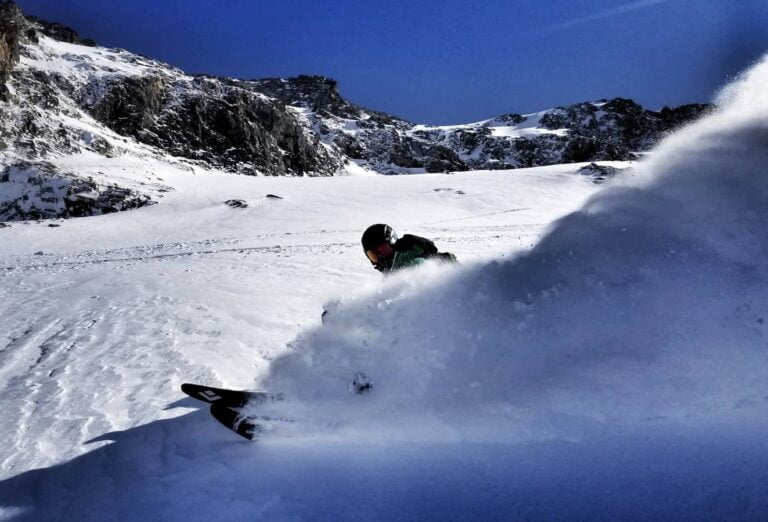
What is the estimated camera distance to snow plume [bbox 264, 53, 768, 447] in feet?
10.5

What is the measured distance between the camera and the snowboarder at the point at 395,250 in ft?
15.5

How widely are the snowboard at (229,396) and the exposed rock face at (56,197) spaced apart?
2705cm

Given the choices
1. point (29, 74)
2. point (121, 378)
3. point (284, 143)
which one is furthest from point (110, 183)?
point (284, 143)

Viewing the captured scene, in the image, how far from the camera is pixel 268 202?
27.4m

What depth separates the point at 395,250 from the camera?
Answer: 4.82m

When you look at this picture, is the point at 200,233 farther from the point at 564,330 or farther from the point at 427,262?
the point at 564,330

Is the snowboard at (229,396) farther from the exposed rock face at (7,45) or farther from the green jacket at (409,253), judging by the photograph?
the exposed rock face at (7,45)

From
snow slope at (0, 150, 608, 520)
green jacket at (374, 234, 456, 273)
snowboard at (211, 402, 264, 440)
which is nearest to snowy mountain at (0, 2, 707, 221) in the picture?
snow slope at (0, 150, 608, 520)

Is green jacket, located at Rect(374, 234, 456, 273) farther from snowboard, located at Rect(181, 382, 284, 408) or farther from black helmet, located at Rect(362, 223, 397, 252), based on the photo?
snowboard, located at Rect(181, 382, 284, 408)

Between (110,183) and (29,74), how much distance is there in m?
22.7

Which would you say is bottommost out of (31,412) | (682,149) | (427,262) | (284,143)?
(31,412)

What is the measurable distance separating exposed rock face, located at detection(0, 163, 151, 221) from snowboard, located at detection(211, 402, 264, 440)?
27285mm

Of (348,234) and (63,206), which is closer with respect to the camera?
(348,234)

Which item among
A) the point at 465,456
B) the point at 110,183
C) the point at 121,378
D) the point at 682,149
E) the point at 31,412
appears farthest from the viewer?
the point at 110,183
